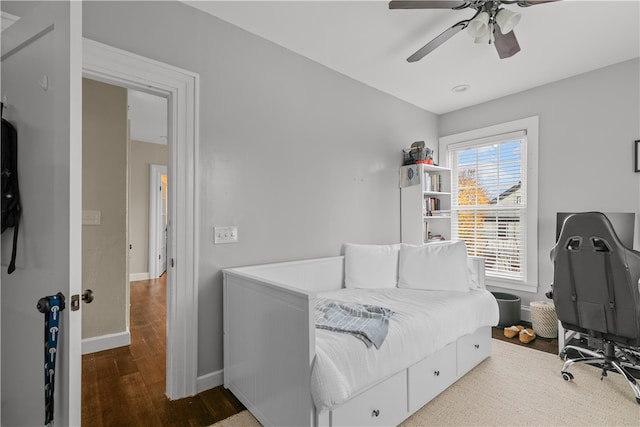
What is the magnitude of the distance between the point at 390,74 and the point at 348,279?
6.64 feet

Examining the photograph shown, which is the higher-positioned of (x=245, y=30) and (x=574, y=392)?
(x=245, y=30)

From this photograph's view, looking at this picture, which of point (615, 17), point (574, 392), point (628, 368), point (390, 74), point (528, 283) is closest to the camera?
point (574, 392)

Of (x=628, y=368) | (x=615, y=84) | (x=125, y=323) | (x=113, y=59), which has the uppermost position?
(x=615, y=84)

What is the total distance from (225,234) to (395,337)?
1303 mm

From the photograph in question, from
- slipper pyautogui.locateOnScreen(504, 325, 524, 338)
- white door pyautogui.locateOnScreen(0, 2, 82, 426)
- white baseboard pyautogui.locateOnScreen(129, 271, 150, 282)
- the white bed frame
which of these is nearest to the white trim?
→ white door pyautogui.locateOnScreen(0, 2, 82, 426)

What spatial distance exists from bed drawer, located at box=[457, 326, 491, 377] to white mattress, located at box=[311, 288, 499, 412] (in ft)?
0.28

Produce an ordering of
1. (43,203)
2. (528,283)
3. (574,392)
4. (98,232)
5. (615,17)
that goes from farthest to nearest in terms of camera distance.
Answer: (528,283)
(98,232)
(615,17)
(574,392)
(43,203)

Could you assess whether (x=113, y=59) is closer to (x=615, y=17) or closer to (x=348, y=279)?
(x=348, y=279)

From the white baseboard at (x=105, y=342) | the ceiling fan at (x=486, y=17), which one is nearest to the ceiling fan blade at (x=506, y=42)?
the ceiling fan at (x=486, y=17)

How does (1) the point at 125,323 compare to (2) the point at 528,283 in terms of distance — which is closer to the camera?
(1) the point at 125,323

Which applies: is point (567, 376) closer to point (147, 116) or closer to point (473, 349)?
point (473, 349)

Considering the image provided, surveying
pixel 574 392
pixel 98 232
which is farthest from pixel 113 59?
pixel 574 392

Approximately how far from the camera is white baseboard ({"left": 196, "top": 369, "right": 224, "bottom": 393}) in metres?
2.10

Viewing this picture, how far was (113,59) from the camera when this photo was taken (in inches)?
71.0
